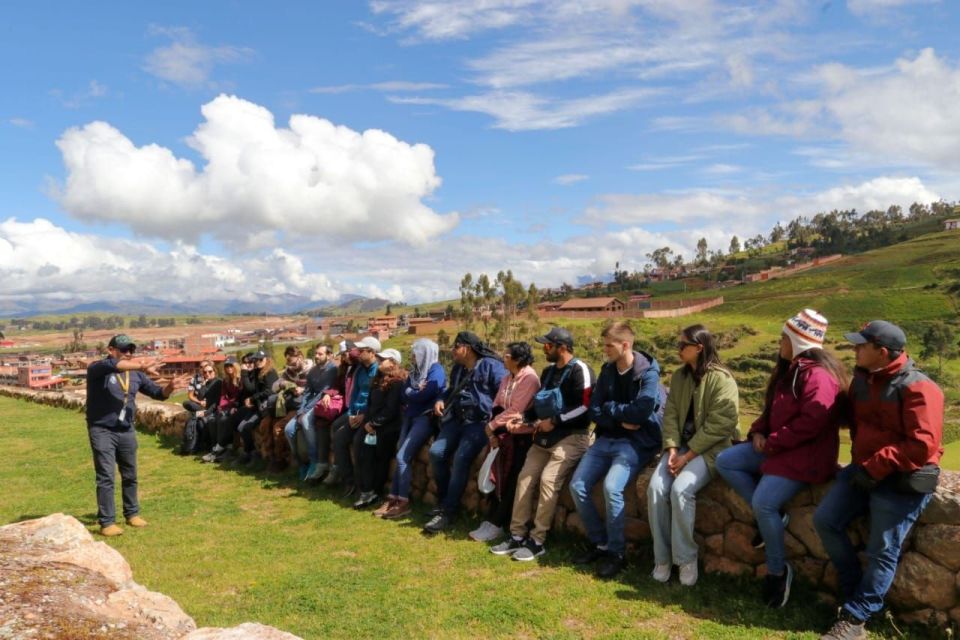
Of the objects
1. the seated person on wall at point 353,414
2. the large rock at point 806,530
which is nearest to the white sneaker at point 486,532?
the seated person on wall at point 353,414

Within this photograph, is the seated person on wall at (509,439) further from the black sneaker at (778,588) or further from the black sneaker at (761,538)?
the black sneaker at (778,588)

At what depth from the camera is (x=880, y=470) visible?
3668mm

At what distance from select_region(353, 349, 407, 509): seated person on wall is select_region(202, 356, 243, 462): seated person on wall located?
3619mm

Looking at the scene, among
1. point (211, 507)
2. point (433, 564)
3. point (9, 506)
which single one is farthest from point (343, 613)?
point (9, 506)

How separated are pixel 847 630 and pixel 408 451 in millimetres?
4484

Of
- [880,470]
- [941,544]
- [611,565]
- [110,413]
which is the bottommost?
[611,565]

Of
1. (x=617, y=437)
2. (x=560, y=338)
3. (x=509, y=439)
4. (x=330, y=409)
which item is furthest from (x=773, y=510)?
(x=330, y=409)

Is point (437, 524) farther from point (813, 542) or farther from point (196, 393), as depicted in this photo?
point (196, 393)

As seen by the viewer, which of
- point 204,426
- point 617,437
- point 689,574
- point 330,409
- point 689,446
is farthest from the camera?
point 204,426

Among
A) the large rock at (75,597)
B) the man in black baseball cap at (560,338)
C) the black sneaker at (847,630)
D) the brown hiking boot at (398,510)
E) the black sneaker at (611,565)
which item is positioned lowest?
the brown hiking boot at (398,510)

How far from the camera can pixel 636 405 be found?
5.10 meters

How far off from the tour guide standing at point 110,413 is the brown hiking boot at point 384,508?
269 centimetres

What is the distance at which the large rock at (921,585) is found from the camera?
367 cm

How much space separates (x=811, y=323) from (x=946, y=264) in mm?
106409
